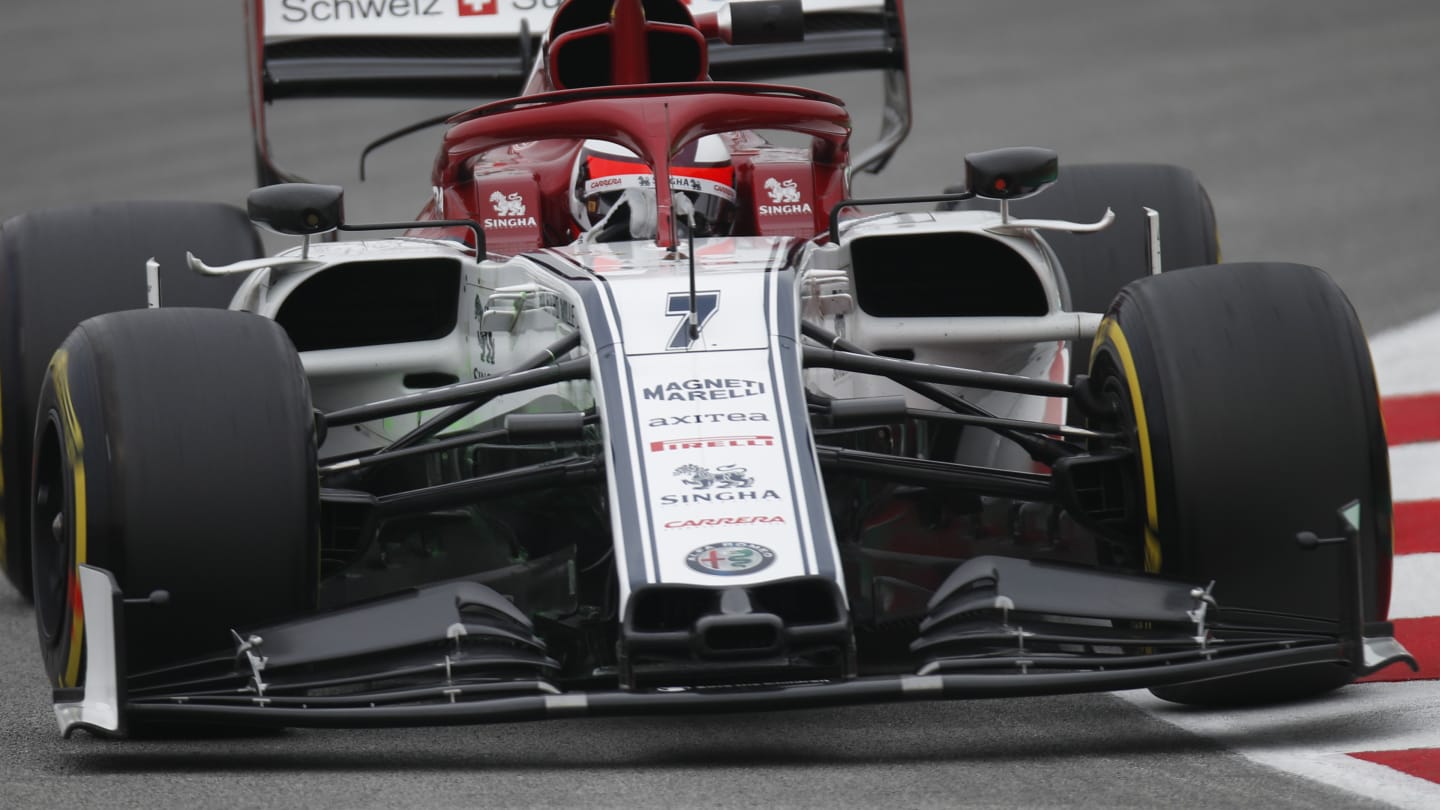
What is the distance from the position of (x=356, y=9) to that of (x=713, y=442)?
14.8 ft

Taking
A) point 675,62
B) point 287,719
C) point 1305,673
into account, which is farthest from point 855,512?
point 675,62

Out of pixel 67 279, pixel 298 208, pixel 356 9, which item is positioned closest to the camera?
pixel 298 208

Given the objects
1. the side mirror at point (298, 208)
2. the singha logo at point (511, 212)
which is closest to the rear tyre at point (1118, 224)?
the singha logo at point (511, 212)

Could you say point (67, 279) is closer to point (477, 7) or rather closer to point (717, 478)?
point (477, 7)

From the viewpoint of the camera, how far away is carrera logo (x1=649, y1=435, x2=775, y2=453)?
186 inches

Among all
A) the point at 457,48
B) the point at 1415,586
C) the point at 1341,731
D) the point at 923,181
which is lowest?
the point at 1415,586

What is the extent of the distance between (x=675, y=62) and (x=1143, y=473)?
8.24 feet

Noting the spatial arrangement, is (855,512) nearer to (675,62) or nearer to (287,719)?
(287,719)

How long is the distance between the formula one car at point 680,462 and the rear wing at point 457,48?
2.15 meters

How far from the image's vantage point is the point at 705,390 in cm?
487

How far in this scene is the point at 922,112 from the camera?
1727 cm

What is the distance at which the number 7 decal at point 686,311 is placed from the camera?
5004 mm

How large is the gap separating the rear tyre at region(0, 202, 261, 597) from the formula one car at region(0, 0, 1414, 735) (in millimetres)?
24

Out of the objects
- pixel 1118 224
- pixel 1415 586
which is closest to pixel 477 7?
pixel 1118 224
